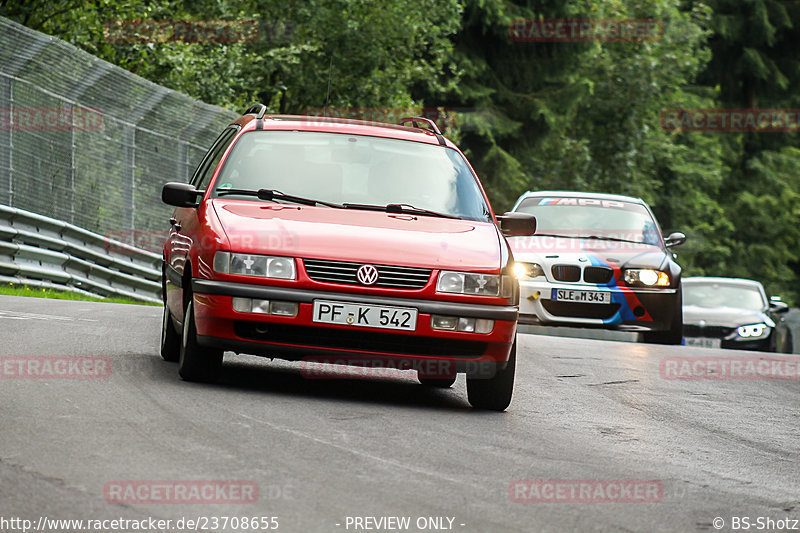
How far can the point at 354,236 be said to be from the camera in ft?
25.8

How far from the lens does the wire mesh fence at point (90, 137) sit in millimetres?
17578

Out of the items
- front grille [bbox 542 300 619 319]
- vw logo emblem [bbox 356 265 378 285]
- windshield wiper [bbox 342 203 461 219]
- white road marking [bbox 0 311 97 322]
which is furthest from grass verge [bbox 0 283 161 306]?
vw logo emblem [bbox 356 265 378 285]

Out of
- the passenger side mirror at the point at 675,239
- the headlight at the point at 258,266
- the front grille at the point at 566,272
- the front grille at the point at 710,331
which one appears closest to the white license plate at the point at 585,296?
the front grille at the point at 566,272

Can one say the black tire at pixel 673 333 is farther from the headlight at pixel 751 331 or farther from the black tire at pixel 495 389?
the black tire at pixel 495 389

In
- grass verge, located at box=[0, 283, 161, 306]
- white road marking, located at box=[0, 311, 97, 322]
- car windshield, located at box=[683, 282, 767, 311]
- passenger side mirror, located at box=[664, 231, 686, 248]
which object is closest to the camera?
white road marking, located at box=[0, 311, 97, 322]

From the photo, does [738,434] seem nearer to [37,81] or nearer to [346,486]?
[346,486]

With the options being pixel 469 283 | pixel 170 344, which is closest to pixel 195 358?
pixel 170 344

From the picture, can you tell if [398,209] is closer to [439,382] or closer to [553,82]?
[439,382]

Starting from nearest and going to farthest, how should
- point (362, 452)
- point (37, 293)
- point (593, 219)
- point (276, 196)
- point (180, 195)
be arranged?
point (362, 452), point (276, 196), point (180, 195), point (593, 219), point (37, 293)

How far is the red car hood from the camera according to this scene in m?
7.75

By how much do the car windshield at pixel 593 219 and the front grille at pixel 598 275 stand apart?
40.6 inches

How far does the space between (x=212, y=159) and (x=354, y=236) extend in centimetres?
226

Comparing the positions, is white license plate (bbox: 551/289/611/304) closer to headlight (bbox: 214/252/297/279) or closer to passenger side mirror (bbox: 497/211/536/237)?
passenger side mirror (bbox: 497/211/536/237)

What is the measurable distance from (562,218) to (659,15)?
2320cm
